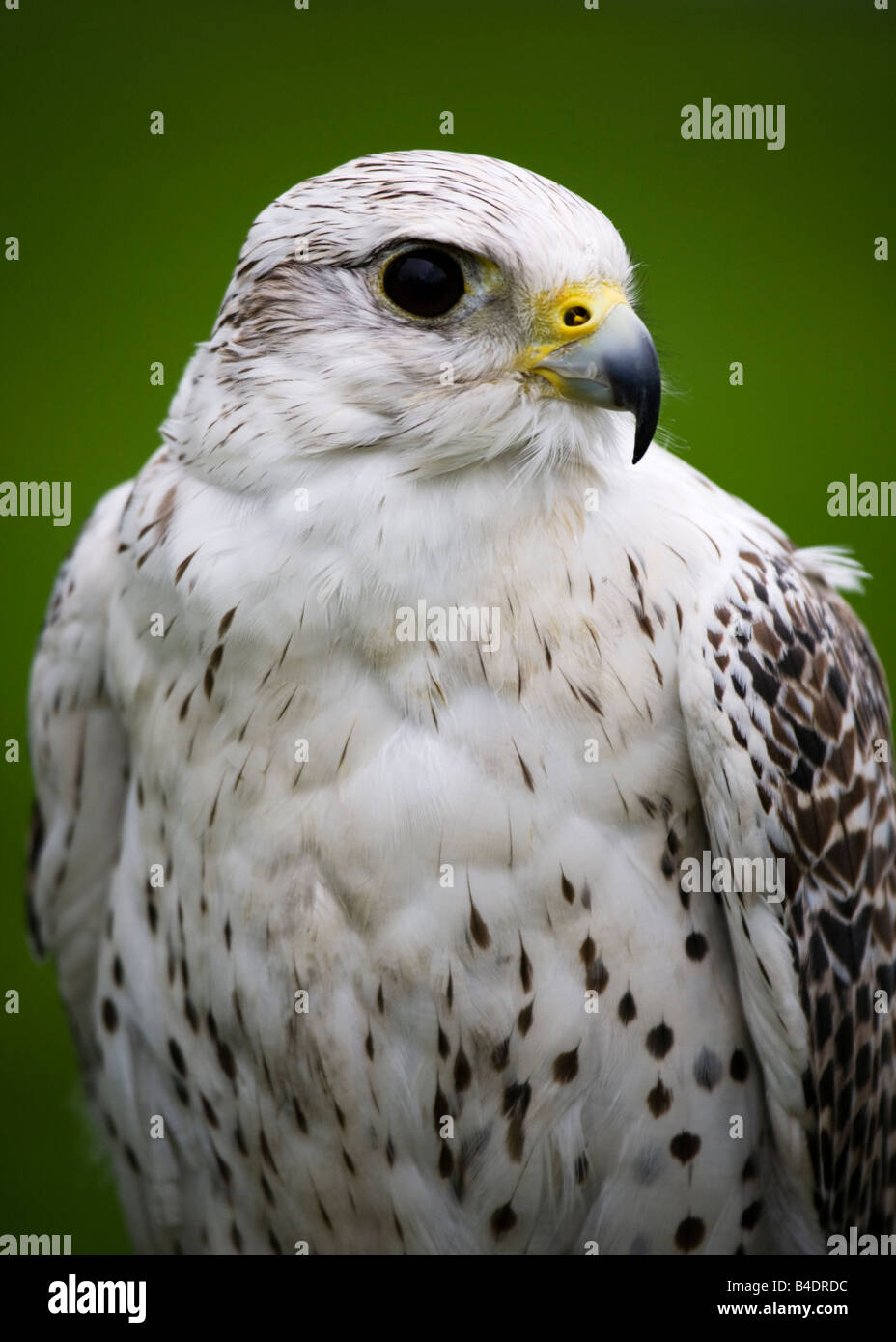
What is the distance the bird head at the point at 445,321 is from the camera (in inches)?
72.5

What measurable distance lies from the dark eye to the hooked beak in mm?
163

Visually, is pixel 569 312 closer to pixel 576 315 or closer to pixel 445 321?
pixel 576 315

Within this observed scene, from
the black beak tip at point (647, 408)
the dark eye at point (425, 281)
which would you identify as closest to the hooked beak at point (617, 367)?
the black beak tip at point (647, 408)

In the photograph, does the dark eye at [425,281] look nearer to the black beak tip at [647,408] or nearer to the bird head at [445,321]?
the bird head at [445,321]

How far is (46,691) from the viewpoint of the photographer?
8.26ft

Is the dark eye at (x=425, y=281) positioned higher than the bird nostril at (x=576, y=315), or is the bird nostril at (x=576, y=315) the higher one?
the dark eye at (x=425, y=281)

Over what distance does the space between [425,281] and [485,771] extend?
0.73m

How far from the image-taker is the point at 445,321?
1874mm

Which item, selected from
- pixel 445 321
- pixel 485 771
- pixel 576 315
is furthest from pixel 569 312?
pixel 485 771

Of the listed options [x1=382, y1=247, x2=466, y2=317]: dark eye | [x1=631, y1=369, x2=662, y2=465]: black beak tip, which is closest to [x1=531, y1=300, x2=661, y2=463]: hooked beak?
[x1=631, y1=369, x2=662, y2=465]: black beak tip

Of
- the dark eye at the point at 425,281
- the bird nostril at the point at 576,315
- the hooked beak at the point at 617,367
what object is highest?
the dark eye at the point at 425,281
